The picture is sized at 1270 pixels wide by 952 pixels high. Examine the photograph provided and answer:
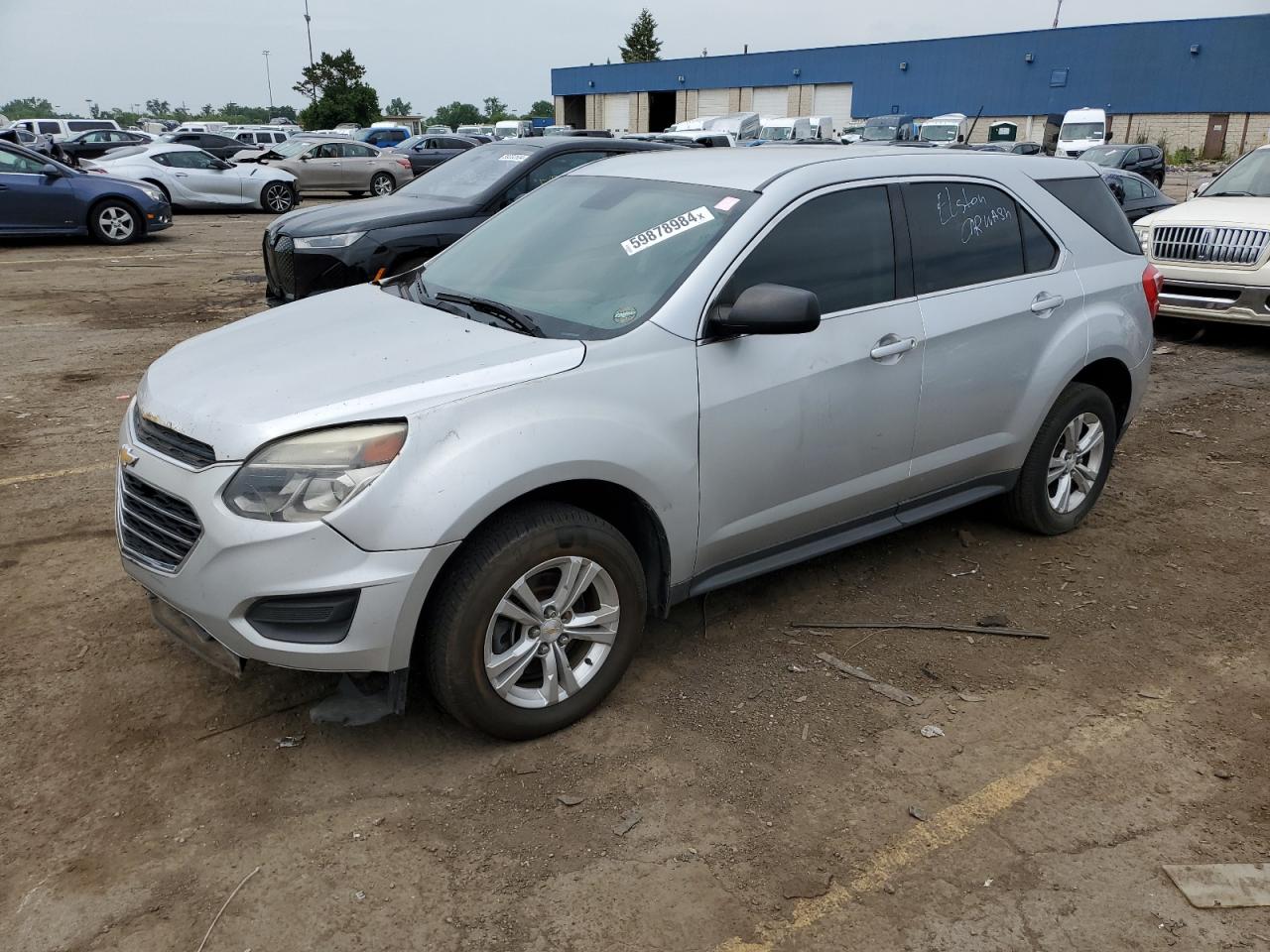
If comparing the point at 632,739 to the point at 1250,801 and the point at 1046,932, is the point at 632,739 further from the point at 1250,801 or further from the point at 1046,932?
the point at 1250,801

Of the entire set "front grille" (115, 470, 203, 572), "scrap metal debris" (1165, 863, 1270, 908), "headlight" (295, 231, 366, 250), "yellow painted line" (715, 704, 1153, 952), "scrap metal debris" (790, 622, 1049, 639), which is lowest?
"scrap metal debris" (1165, 863, 1270, 908)

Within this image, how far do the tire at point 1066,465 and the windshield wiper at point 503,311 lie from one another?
8.45 feet

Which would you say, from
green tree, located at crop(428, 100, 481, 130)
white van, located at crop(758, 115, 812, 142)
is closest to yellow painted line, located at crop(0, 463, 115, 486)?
white van, located at crop(758, 115, 812, 142)

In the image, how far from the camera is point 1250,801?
3.12m

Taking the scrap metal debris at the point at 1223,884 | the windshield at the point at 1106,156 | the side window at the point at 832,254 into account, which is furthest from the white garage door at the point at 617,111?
the scrap metal debris at the point at 1223,884

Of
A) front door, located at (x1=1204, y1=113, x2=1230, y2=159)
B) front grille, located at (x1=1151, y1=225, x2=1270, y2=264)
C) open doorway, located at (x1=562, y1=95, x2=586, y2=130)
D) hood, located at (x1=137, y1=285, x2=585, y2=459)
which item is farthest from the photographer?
open doorway, located at (x1=562, y1=95, x2=586, y2=130)

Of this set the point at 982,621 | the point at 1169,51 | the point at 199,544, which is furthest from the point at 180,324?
the point at 1169,51

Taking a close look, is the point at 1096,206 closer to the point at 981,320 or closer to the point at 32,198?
the point at 981,320

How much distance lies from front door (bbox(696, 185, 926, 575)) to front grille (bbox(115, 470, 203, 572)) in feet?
5.43

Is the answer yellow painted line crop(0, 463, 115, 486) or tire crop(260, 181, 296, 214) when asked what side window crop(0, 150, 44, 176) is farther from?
yellow painted line crop(0, 463, 115, 486)

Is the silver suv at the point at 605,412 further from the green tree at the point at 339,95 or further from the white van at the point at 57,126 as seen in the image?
the green tree at the point at 339,95

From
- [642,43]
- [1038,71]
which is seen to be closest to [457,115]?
[642,43]

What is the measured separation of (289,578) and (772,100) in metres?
63.2

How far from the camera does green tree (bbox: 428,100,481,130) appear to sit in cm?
11431
